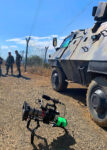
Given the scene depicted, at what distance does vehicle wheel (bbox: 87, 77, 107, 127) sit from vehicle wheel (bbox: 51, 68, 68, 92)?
2762mm

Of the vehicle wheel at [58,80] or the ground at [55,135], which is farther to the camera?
the vehicle wheel at [58,80]

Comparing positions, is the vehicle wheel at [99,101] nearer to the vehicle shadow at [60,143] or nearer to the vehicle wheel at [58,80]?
the vehicle shadow at [60,143]

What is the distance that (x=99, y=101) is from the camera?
371 cm

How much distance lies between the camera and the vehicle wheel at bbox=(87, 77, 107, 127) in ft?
12.0

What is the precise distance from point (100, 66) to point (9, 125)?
7.29 ft

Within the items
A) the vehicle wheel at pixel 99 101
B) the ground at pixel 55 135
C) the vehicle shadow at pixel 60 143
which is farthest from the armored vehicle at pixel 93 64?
the vehicle shadow at pixel 60 143

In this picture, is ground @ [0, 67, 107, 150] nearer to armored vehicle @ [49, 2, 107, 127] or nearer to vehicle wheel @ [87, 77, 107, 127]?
vehicle wheel @ [87, 77, 107, 127]

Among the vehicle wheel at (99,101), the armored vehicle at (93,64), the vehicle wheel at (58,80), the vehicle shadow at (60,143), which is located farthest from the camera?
the vehicle wheel at (58,80)

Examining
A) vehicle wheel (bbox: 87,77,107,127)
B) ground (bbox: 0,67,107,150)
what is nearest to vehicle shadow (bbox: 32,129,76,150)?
ground (bbox: 0,67,107,150)

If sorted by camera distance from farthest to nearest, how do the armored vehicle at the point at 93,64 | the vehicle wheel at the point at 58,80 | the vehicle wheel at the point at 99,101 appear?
1. the vehicle wheel at the point at 58,80
2. the armored vehicle at the point at 93,64
3. the vehicle wheel at the point at 99,101

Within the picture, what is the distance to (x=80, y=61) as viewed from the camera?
4887mm

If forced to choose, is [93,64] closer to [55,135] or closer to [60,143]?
[55,135]

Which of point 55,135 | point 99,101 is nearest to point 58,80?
point 99,101

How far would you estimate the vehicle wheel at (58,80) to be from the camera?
6.95m
